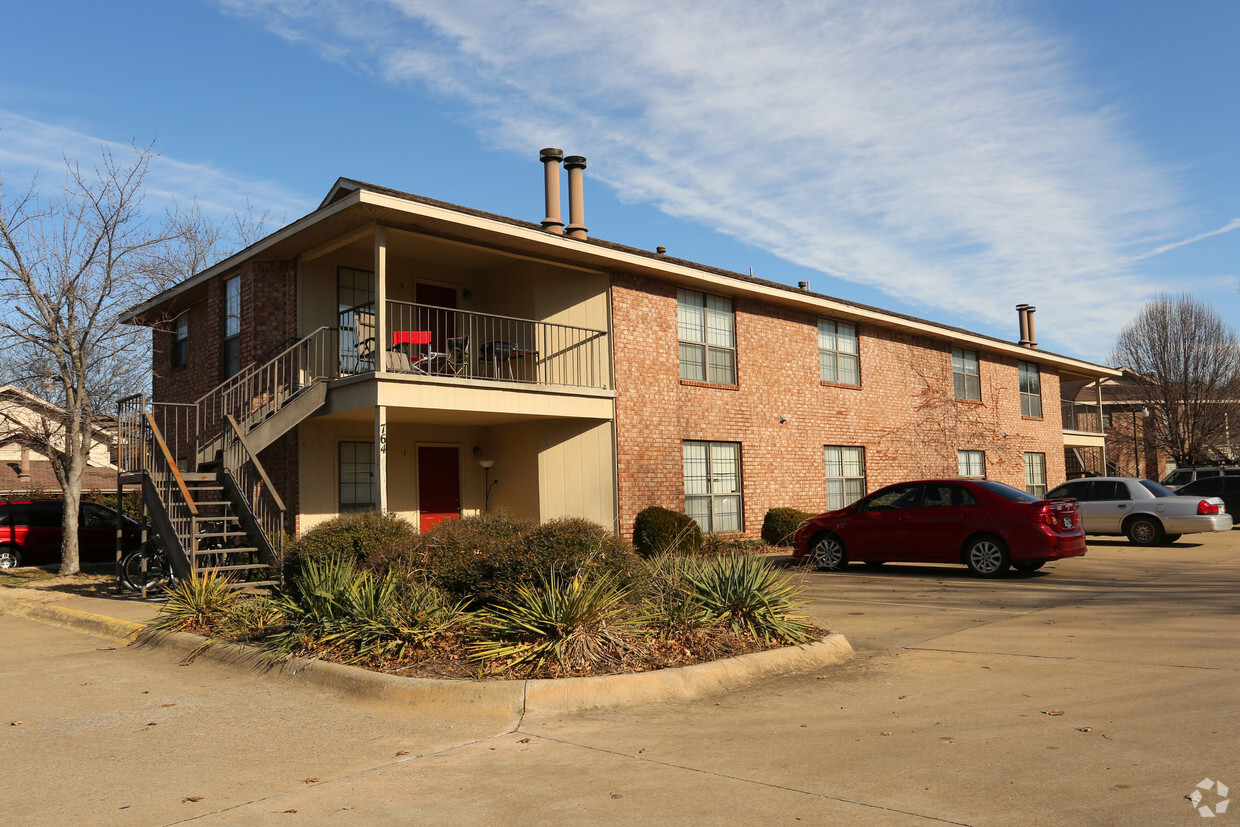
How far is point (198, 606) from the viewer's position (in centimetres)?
977

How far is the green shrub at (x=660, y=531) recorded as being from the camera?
1551cm

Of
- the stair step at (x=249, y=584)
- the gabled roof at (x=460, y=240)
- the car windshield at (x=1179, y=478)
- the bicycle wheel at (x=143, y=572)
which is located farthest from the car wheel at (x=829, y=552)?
the car windshield at (x=1179, y=478)

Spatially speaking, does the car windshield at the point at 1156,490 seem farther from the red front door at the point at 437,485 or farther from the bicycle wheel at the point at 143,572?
the bicycle wheel at the point at 143,572

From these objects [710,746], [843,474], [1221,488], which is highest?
[843,474]

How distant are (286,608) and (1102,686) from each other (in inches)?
267

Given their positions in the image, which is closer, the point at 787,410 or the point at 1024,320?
the point at 787,410

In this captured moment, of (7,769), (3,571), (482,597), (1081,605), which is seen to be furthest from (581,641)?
(3,571)

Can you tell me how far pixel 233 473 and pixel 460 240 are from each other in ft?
16.4

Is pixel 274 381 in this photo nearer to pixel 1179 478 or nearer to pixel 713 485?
pixel 713 485

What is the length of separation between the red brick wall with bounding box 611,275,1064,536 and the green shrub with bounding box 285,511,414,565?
6580mm

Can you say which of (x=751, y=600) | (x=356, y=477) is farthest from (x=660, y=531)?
(x=751, y=600)

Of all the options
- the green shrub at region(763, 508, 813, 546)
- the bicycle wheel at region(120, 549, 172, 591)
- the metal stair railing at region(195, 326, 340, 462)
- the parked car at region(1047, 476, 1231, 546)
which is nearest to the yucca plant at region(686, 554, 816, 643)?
the metal stair railing at region(195, 326, 340, 462)

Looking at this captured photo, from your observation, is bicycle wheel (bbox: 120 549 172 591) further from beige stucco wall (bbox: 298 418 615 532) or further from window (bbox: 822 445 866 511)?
window (bbox: 822 445 866 511)

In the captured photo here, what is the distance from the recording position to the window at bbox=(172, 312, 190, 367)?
62.5 feet
